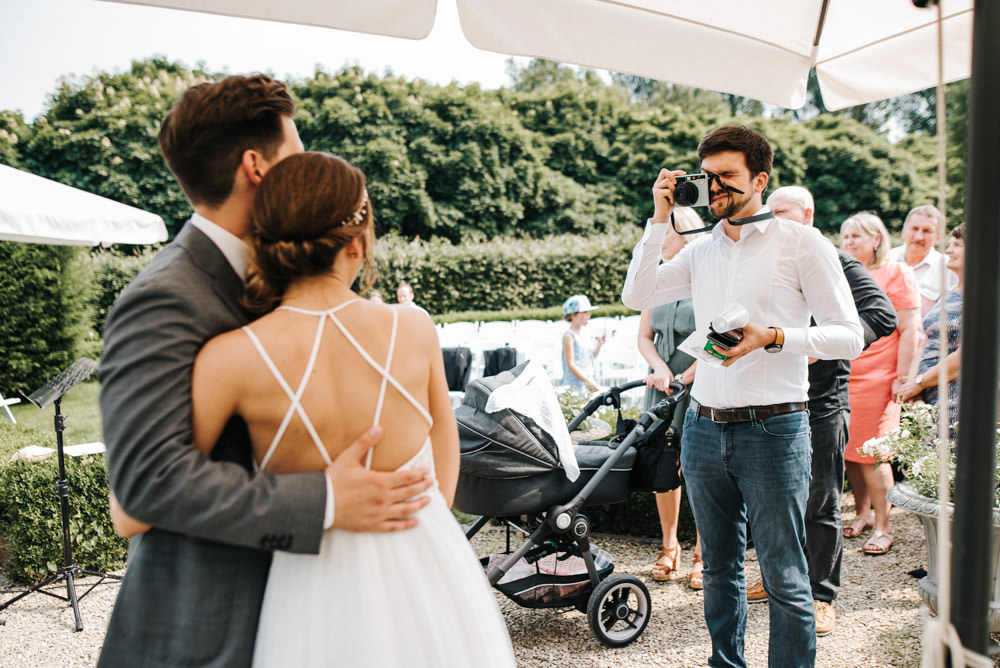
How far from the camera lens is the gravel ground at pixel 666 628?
343 centimetres

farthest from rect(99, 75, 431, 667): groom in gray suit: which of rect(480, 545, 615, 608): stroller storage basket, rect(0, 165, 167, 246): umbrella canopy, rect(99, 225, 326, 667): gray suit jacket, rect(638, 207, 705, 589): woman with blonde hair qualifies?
rect(0, 165, 167, 246): umbrella canopy

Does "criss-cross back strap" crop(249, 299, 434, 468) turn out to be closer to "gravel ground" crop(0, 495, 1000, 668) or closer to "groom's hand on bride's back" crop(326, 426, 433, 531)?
"groom's hand on bride's back" crop(326, 426, 433, 531)

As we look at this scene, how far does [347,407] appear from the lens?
1.27 meters

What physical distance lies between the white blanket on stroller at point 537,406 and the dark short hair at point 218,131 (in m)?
2.15

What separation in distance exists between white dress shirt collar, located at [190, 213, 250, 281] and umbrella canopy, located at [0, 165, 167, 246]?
16.0 feet

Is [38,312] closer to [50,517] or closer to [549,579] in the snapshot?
[50,517]

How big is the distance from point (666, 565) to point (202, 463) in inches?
148

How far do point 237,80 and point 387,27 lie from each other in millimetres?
986

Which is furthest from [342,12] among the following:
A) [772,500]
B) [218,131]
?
[772,500]

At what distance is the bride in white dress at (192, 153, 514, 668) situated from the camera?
1.20 meters

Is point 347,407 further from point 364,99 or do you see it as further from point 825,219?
point 825,219

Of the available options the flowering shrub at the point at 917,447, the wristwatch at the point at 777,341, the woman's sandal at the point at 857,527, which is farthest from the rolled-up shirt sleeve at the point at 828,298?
the woman's sandal at the point at 857,527

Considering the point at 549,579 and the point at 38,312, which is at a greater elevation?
the point at 38,312

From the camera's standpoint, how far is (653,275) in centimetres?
283
